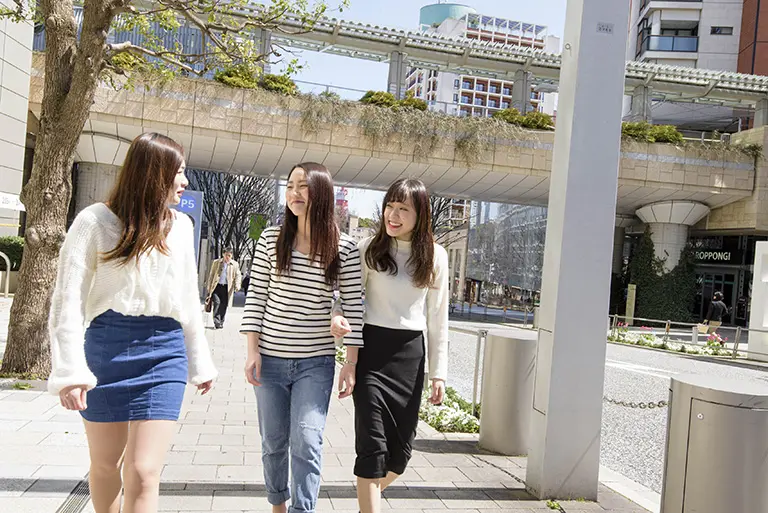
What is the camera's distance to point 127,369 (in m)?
2.56

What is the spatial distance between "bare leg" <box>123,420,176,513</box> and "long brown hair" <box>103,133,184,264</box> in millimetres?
647

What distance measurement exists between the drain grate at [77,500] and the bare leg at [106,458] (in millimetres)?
1123

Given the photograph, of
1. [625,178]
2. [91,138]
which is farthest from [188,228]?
[625,178]

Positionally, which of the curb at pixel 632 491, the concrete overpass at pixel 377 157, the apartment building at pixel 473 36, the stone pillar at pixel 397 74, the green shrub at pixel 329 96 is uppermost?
the apartment building at pixel 473 36

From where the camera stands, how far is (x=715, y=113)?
43.0 meters

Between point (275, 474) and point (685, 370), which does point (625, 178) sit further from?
point (275, 474)

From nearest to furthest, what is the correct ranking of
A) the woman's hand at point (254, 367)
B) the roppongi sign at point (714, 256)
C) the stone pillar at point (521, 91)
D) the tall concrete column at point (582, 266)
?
the woman's hand at point (254, 367), the tall concrete column at point (582, 266), the stone pillar at point (521, 91), the roppongi sign at point (714, 256)

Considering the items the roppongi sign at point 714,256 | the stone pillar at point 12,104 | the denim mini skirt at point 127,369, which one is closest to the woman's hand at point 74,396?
the denim mini skirt at point 127,369

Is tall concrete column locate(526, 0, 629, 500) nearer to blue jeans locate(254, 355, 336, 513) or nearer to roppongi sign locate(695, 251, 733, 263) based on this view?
blue jeans locate(254, 355, 336, 513)

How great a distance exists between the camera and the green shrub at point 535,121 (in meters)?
24.8

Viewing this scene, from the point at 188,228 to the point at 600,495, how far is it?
3.28m

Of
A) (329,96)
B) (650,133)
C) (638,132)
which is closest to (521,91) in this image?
(638,132)

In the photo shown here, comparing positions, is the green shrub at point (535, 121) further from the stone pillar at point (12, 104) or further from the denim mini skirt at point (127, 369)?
the denim mini skirt at point (127, 369)

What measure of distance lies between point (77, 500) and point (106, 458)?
4.68 feet
